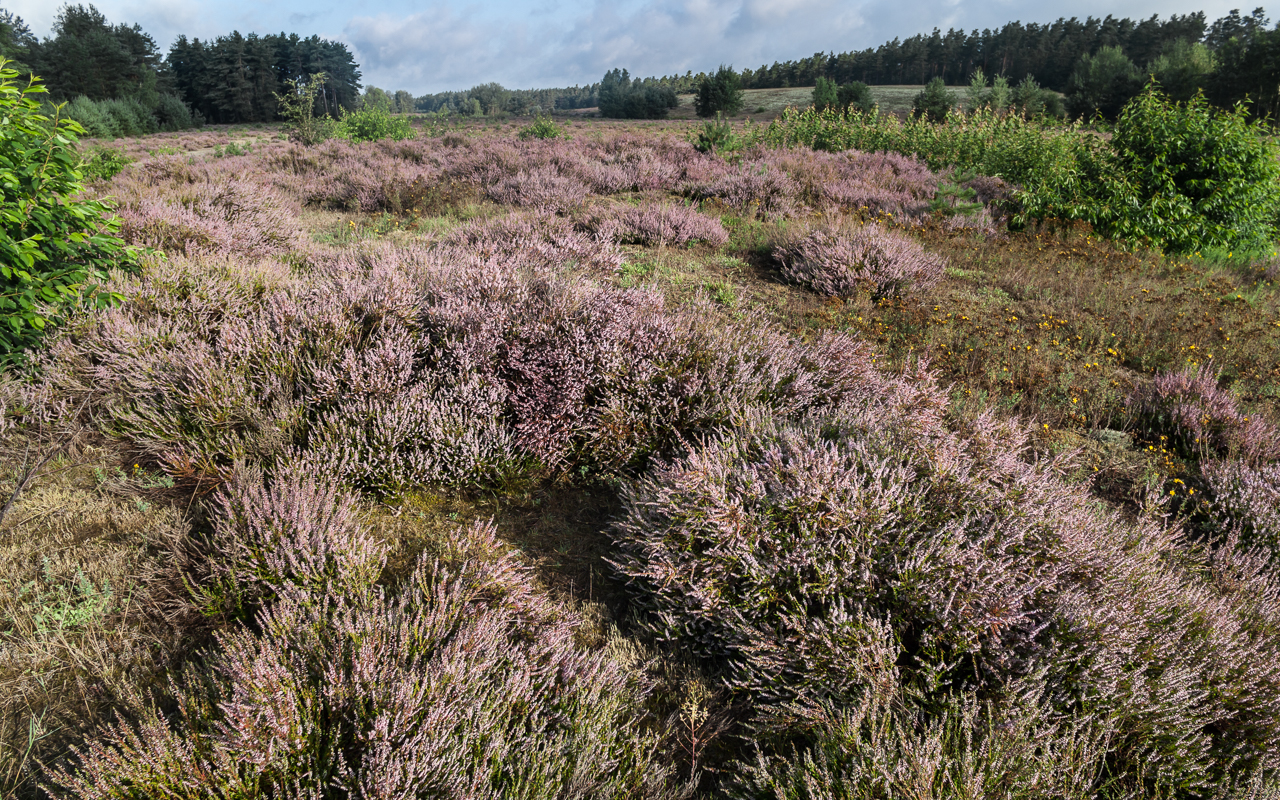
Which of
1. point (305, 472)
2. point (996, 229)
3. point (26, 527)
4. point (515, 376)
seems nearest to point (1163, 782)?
point (515, 376)

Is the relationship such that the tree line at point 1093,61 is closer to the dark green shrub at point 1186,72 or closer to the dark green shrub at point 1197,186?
the dark green shrub at point 1186,72

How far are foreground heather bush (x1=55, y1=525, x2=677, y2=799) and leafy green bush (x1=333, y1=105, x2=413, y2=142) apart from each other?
20935 mm

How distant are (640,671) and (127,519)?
2738mm

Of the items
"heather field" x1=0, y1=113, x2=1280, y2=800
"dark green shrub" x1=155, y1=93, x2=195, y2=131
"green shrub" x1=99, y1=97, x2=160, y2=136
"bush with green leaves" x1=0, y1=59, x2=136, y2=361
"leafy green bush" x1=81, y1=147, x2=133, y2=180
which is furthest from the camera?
"dark green shrub" x1=155, y1=93, x2=195, y2=131

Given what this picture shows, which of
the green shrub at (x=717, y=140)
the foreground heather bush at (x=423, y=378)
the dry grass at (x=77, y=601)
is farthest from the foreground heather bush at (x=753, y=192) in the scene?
the dry grass at (x=77, y=601)

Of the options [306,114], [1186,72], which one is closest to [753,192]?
[306,114]

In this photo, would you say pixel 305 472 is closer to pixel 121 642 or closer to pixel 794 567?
pixel 121 642

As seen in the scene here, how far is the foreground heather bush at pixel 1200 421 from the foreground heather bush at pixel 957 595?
1446mm

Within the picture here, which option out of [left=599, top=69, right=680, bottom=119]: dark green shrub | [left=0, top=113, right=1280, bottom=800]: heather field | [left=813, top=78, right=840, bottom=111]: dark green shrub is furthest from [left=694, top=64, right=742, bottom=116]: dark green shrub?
[left=0, top=113, right=1280, bottom=800]: heather field

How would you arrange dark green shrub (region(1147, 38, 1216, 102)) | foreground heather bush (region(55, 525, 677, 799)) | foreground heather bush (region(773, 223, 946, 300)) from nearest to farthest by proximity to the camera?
1. foreground heather bush (region(55, 525, 677, 799))
2. foreground heather bush (region(773, 223, 946, 300))
3. dark green shrub (region(1147, 38, 1216, 102))

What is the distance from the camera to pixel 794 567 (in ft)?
7.67

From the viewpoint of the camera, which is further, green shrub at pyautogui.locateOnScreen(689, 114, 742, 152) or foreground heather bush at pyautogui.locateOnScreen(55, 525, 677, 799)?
green shrub at pyautogui.locateOnScreen(689, 114, 742, 152)

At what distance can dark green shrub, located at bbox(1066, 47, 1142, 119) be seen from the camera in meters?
40.0

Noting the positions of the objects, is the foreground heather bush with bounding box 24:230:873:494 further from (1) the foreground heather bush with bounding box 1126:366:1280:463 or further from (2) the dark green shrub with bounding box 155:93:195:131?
(2) the dark green shrub with bounding box 155:93:195:131
